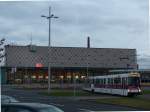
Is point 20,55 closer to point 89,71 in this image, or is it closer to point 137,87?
point 89,71

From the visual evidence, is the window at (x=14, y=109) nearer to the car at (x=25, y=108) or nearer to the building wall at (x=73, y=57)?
Result: the car at (x=25, y=108)

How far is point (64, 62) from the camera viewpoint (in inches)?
5300

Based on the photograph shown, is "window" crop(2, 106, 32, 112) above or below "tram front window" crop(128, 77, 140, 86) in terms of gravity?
below

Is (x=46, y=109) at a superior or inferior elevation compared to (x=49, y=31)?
inferior

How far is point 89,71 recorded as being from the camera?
137750mm

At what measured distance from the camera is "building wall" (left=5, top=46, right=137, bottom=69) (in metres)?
127

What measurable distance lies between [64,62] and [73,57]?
2.73m

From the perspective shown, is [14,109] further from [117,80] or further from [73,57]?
[73,57]

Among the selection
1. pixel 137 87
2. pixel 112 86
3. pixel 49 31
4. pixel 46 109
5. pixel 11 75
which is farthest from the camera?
pixel 11 75

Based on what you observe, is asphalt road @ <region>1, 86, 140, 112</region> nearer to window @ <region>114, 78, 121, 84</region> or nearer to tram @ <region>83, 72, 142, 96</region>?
tram @ <region>83, 72, 142, 96</region>

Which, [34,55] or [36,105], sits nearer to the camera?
[36,105]

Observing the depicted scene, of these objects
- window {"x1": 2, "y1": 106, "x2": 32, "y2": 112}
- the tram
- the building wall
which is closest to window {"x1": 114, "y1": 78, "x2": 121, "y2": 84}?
the tram

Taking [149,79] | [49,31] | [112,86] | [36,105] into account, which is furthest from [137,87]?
[149,79]

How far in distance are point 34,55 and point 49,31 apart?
57.9 meters
